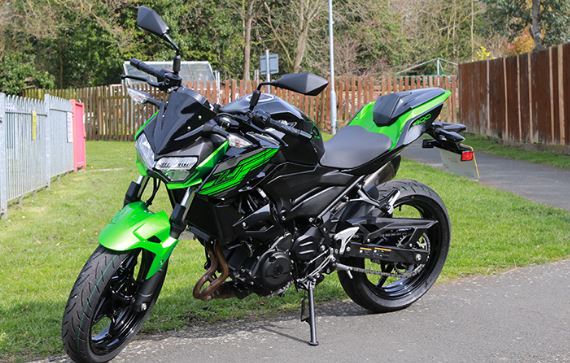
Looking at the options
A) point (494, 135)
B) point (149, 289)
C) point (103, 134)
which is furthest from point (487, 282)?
point (103, 134)

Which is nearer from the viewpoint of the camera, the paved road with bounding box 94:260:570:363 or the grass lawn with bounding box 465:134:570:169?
the paved road with bounding box 94:260:570:363

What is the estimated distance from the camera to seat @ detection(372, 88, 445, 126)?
16.9 ft

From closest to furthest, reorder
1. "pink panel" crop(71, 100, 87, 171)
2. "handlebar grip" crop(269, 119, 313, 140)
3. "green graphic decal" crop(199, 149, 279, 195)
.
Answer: "green graphic decal" crop(199, 149, 279, 195), "handlebar grip" crop(269, 119, 313, 140), "pink panel" crop(71, 100, 87, 171)

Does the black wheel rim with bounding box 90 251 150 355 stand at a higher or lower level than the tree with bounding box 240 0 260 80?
lower

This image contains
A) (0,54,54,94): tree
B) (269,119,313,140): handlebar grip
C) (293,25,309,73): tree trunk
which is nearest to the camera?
(269,119,313,140): handlebar grip

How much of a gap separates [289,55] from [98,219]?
32051 mm

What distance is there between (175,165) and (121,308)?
846mm

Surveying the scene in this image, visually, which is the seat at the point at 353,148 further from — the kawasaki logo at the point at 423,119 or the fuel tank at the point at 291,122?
the kawasaki logo at the point at 423,119

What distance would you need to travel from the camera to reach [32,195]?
503 inches

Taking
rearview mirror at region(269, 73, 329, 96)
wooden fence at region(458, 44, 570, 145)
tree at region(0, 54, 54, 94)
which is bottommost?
rearview mirror at region(269, 73, 329, 96)

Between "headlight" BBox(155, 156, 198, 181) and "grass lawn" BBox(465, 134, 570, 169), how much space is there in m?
11.4

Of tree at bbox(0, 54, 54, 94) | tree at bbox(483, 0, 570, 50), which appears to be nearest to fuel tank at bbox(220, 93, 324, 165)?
tree at bbox(483, 0, 570, 50)

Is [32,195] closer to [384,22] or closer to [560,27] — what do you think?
[560,27]

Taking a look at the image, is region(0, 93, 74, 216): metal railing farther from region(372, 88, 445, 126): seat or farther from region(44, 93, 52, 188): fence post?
region(372, 88, 445, 126): seat
